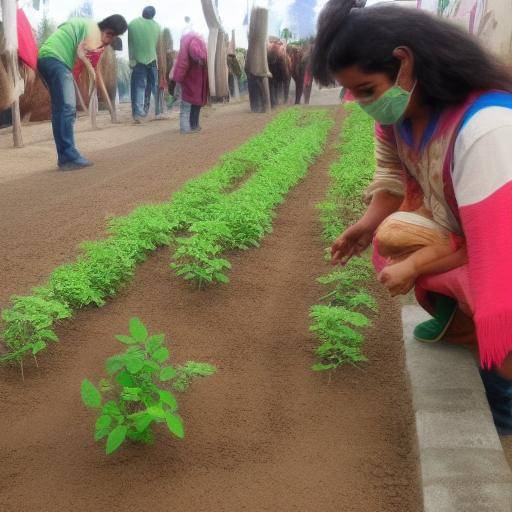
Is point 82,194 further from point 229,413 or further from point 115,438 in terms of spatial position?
point 115,438

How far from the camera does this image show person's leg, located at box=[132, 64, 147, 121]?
1279 cm

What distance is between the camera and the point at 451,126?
Result: 230 cm

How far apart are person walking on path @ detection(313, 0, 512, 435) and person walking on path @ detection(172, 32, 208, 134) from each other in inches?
354

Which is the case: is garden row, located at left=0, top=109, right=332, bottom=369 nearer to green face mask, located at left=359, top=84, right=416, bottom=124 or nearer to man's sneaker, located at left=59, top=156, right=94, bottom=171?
green face mask, located at left=359, top=84, right=416, bottom=124

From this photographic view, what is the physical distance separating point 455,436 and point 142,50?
11.5 metres

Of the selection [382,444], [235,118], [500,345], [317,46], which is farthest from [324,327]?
[235,118]

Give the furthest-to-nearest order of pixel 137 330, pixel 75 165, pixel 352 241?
pixel 75 165, pixel 352 241, pixel 137 330

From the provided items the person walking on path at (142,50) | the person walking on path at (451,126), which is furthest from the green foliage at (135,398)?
the person walking on path at (142,50)

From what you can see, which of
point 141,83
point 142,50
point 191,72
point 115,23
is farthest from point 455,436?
point 141,83

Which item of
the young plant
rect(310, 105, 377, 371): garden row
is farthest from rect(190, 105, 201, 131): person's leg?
the young plant

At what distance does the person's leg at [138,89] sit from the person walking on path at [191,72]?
1515mm

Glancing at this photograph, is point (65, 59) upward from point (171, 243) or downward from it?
upward

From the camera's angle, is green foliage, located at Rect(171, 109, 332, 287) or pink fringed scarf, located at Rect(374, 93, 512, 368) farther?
green foliage, located at Rect(171, 109, 332, 287)

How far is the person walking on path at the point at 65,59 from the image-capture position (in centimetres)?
737
